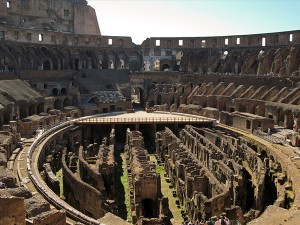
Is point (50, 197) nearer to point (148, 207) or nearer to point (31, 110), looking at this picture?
point (148, 207)

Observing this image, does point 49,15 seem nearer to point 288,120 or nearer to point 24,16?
point 24,16

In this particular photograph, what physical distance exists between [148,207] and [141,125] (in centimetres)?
2130

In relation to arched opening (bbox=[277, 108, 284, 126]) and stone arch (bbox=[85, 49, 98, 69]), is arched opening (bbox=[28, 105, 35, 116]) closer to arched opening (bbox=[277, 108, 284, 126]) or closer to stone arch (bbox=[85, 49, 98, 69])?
stone arch (bbox=[85, 49, 98, 69])

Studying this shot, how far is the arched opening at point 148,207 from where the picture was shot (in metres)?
21.1

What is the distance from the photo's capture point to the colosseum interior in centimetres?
1988

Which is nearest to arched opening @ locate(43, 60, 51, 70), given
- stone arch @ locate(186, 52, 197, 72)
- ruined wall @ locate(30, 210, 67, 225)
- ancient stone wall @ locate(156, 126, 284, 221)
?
stone arch @ locate(186, 52, 197, 72)

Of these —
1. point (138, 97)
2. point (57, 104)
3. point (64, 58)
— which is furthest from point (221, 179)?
point (64, 58)

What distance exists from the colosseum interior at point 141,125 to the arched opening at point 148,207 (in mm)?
67

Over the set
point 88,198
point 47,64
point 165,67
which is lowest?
point 88,198

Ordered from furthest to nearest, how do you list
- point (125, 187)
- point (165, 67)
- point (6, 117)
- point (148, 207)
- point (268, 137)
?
point (165, 67), point (6, 117), point (268, 137), point (125, 187), point (148, 207)

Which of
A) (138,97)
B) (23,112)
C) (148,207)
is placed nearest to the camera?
(148,207)

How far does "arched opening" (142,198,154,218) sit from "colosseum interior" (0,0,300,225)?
7cm

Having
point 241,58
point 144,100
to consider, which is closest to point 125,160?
point 144,100

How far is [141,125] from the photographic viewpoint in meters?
42.4
